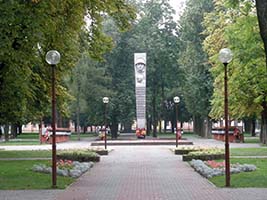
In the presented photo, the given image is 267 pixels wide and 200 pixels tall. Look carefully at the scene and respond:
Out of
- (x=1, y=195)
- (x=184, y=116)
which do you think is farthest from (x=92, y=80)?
(x=1, y=195)

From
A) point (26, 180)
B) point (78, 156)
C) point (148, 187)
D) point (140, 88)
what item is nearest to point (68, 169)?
point (26, 180)

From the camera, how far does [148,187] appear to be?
51.9 ft

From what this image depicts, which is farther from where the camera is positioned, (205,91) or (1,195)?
(205,91)

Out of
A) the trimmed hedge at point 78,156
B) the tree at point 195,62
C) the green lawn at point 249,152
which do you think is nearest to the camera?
the trimmed hedge at point 78,156

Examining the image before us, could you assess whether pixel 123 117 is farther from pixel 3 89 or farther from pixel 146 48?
pixel 3 89

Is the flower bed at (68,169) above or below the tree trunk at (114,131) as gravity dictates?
below

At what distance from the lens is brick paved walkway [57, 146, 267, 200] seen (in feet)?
45.2

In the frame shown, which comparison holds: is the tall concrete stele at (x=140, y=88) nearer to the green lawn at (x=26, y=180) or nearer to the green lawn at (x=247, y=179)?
the green lawn at (x=26, y=180)

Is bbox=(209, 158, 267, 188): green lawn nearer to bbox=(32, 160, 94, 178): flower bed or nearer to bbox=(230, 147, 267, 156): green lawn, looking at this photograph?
bbox=(32, 160, 94, 178): flower bed

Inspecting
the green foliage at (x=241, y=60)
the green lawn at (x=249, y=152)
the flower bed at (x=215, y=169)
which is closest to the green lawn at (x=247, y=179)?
the flower bed at (x=215, y=169)

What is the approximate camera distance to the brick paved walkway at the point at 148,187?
13.8 meters

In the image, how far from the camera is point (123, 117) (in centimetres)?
6531

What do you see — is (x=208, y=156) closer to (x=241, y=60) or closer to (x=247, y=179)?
(x=247, y=179)

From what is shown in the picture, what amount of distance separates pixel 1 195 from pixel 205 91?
47.4 m
